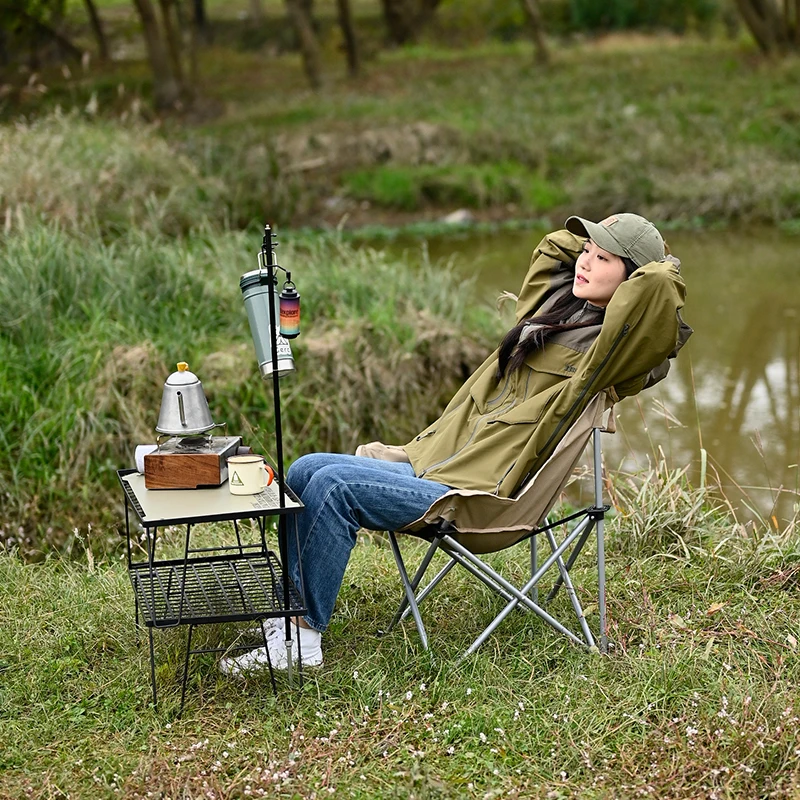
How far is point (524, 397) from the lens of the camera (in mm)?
3580

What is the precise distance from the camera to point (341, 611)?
3.84 m

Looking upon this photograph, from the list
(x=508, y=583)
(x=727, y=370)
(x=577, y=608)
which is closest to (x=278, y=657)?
(x=508, y=583)

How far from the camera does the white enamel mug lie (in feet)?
10.4

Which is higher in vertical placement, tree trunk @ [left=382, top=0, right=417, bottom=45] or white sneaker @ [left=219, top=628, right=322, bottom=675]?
tree trunk @ [left=382, top=0, right=417, bottom=45]

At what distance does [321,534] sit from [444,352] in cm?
350

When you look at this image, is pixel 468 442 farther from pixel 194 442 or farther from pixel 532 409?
pixel 194 442

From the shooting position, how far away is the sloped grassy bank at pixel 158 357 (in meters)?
5.48

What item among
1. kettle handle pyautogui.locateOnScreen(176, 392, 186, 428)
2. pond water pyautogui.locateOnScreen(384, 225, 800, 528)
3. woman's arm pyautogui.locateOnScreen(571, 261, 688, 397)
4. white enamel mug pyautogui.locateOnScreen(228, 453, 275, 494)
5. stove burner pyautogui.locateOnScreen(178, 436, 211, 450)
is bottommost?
pond water pyautogui.locateOnScreen(384, 225, 800, 528)

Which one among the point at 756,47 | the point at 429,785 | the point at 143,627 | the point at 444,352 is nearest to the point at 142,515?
the point at 143,627

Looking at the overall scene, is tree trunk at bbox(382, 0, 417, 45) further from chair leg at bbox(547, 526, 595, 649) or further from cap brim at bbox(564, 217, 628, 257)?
chair leg at bbox(547, 526, 595, 649)

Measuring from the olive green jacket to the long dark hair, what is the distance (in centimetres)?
2

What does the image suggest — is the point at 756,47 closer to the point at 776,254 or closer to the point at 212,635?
the point at 776,254

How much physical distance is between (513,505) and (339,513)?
0.51 meters

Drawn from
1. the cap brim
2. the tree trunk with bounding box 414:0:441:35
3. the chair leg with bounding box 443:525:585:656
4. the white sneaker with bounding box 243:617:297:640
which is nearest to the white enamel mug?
the white sneaker with bounding box 243:617:297:640
